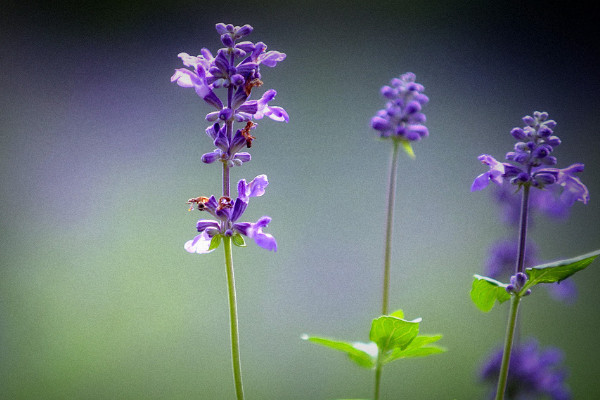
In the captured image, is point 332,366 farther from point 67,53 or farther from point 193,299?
point 67,53

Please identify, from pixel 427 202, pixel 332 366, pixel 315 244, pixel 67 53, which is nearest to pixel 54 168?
pixel 67 53

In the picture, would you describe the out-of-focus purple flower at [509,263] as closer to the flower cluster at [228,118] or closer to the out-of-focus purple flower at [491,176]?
the out-of-focus purple flower at [491,176]

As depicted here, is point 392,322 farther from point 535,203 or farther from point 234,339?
point 535,203

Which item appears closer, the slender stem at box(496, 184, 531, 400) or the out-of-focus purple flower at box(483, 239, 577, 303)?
the slender stem at box(496, 184, 531, 400)

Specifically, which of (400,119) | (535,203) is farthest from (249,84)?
(535,203)

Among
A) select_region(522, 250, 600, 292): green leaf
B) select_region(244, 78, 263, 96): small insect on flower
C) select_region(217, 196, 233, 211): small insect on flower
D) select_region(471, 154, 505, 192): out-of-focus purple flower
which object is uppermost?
select_region(244, 78, 263, 96): small insect on flower

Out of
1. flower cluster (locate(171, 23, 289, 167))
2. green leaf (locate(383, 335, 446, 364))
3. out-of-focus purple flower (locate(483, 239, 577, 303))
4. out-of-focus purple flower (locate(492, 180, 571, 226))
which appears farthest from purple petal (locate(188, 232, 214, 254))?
out-of-focus purple flower (locate(483, 239, 577, 303))

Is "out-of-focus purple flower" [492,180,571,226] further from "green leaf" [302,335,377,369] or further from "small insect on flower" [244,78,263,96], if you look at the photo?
"small insect on flower" [244,78,263,96]

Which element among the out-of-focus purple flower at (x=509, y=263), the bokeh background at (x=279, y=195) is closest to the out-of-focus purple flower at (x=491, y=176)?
the out-of-focus purple flower at (x=509, y=263)
